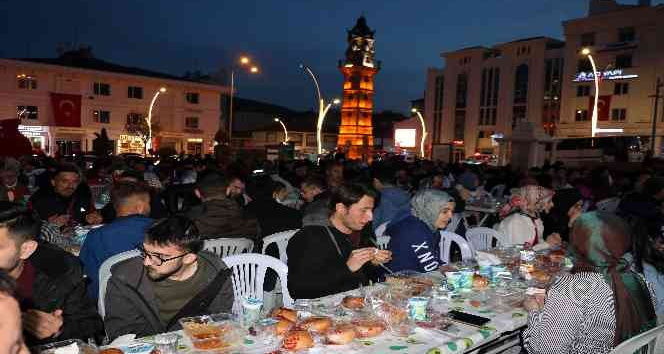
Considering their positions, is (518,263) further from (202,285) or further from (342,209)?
(202,285)

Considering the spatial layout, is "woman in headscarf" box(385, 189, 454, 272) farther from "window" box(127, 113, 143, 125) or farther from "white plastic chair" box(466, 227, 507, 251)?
"window" box(127, 113, 143, 125)

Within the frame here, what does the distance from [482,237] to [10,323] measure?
258 inches

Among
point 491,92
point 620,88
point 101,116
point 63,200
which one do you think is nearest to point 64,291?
point 63,200

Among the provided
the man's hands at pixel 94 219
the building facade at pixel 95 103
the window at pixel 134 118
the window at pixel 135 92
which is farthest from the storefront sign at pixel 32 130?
the man's hands at pixel 94 219

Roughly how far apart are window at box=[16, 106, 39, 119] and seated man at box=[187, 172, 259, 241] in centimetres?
3977

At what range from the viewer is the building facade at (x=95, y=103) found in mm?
38812

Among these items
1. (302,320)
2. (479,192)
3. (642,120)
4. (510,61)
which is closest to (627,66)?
(642,120)

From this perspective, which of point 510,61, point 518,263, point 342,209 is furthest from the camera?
point 510,61

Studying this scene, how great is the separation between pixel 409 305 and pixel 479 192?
11005 millimetres

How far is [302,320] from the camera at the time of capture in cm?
334

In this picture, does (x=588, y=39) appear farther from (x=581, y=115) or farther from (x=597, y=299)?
(x=597, y=299)

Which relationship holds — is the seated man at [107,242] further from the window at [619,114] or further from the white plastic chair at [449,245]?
the window at [619,114]

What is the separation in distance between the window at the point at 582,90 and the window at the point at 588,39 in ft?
12.2

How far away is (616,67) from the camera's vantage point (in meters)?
42.6
